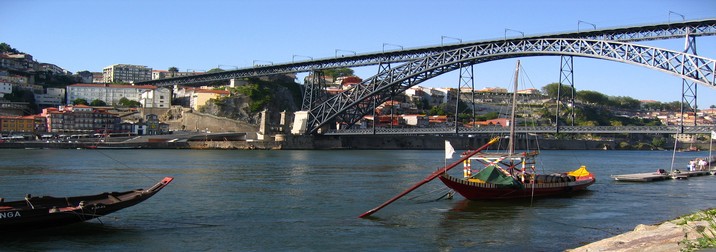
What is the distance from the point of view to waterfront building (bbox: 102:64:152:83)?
147m

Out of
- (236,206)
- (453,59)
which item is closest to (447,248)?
(236,206)

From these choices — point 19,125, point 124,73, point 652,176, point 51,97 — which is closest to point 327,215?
point 652,176

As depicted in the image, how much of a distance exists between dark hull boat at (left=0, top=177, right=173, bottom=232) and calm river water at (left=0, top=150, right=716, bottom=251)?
34cm

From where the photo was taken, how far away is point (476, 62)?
67.0m

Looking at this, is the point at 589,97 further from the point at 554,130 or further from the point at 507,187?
the point at 507,187

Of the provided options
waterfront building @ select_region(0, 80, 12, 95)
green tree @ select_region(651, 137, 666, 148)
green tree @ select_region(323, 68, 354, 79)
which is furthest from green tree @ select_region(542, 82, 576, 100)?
waterfront building @ select_region(0, 80, 12, 95)

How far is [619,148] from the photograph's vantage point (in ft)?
378

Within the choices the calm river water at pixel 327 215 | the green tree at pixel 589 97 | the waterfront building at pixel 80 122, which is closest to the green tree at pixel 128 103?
the waterfront building at pixel 80 122

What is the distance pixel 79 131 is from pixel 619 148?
84465 millimetres

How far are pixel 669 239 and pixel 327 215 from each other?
10.4 metres

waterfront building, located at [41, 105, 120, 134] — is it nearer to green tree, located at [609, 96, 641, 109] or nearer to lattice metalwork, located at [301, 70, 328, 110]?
lattice metalwork, located at [301, 70, 328, 110]

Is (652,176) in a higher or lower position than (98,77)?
lower

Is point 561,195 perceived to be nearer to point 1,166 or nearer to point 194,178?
point 194,178

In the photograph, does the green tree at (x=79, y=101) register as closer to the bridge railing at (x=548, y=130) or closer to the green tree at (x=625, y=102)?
the bridge railing at (x=548, y=130)
